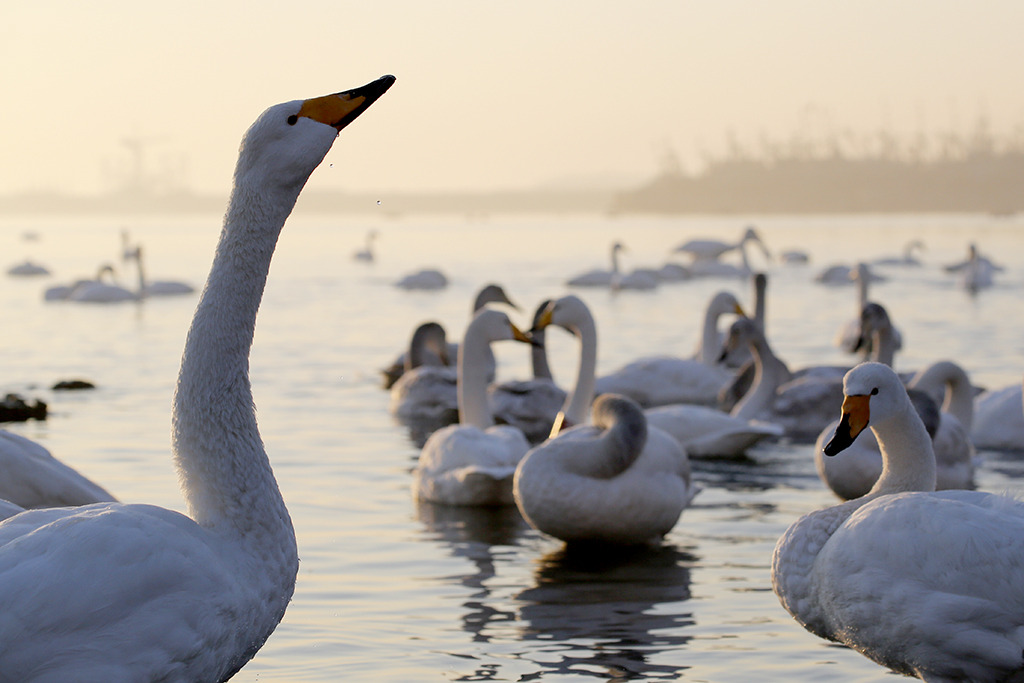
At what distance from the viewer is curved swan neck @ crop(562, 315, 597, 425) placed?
10.4 metres

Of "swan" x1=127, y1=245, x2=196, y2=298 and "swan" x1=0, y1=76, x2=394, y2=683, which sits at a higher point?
"swan" x1=127, y1=245, x2=196, y2=298

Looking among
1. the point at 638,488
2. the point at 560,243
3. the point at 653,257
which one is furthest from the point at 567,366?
the point at 560,243

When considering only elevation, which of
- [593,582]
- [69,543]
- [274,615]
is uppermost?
[69,543]

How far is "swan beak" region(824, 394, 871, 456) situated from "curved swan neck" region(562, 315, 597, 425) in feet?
16.3

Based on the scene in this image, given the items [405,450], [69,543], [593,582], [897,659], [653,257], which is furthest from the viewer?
[653,257]

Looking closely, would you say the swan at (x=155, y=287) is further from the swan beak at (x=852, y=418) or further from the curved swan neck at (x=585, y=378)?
the swan beak at (x=852, y=418)

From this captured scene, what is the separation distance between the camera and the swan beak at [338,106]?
3.84m

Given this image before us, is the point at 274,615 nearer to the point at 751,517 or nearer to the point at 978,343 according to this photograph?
the point at 751,517

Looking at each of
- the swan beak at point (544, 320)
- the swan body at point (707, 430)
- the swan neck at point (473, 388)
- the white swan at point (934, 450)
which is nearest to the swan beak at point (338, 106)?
the white swan at point (934, 450)

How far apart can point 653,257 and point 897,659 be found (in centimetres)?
4984

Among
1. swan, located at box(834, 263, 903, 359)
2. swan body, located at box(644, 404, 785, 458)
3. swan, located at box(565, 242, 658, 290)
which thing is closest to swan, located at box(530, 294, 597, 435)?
swan body, located at box(644, 404, 785, 458)

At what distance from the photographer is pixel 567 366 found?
666 inches

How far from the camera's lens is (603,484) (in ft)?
24.2

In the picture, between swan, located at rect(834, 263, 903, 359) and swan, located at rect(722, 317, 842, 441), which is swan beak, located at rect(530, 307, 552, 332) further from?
swan, located at rect(834, 263, 903, 359)
